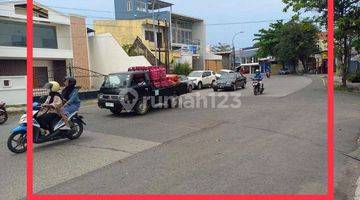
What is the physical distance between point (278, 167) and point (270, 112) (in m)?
8.89

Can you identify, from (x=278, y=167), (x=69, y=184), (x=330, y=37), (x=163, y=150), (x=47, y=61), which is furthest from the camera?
(x=47, y=61)

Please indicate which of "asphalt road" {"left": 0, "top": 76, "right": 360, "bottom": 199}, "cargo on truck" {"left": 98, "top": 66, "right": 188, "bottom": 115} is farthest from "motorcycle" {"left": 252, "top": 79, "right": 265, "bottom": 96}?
"asphalt road" {"left": 0, "top": 76, "right": 360, "bottom": 199}

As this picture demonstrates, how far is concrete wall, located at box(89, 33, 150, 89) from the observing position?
37594 millimetres

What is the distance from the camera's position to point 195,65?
6103 centimetres

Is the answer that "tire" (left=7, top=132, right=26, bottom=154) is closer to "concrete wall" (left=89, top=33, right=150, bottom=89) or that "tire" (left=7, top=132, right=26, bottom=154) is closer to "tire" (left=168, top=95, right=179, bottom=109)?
"tire" (left=168, top=95, right=179, bottom=109)

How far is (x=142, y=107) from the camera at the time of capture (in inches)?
660

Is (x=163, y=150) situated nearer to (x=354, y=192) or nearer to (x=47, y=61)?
(x=354, y=192)

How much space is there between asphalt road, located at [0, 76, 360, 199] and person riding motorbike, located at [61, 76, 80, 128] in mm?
753

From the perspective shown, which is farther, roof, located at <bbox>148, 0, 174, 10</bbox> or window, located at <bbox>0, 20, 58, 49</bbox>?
roof, located at <bbox>148, 0, 174, 10</bbox>

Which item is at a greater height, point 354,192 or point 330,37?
point 330,37

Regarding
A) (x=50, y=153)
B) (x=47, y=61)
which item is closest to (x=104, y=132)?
(x=50, y=153)

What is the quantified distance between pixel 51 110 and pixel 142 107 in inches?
260

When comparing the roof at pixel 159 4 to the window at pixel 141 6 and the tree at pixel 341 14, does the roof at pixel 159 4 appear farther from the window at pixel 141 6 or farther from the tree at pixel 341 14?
the tree at pixel 341 14

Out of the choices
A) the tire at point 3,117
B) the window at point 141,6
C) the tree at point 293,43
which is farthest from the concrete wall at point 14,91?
the tree at point 293,43
